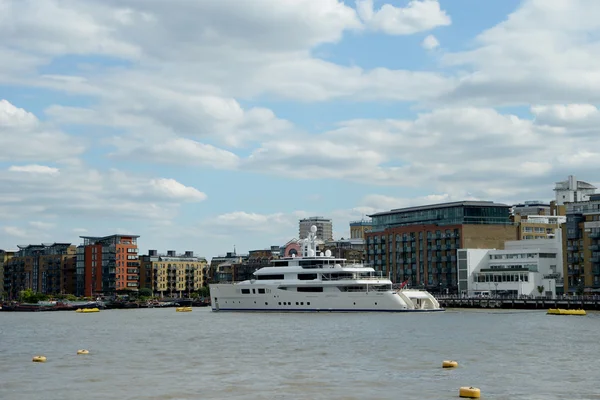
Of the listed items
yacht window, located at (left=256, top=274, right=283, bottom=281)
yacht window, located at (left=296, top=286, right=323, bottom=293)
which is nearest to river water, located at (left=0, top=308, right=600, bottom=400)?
yacht window, located at (left=296, top=286, right=323, bottom=293)

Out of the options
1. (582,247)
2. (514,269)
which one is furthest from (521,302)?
(582,247)

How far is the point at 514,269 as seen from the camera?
16962 cm

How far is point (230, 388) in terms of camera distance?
157 ft

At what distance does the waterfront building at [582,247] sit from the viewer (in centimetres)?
15838

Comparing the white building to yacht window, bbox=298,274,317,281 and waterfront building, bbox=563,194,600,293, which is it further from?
yacht window, bbox=298,274,317,281

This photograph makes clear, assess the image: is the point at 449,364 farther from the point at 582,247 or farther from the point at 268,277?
the point at 582,247

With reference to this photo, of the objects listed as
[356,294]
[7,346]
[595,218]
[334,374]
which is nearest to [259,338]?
[7,346]

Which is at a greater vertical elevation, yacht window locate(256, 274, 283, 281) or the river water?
yacht window locate(256, 274, 283, 281)

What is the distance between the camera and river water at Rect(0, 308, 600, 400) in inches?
1833

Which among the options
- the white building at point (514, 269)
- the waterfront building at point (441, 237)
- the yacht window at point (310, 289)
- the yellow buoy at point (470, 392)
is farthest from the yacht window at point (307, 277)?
the yellow buoy at point (470, 392)

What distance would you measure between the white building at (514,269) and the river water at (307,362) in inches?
2677

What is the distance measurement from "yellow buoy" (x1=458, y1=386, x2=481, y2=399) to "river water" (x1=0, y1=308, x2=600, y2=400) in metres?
0.50

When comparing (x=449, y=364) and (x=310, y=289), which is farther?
(x=310, y=289)

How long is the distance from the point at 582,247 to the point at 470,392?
126m
